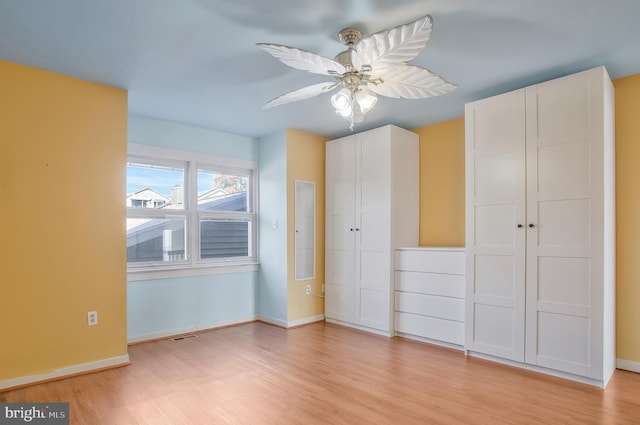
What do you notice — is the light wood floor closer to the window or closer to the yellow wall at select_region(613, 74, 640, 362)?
the yellow wall at select_region(613, 74, 640, 362)

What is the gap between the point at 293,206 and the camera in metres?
4.48

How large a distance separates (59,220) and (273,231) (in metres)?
2.28

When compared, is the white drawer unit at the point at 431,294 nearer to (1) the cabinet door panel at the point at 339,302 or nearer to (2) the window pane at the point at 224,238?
(1) the cabinet door panel at the point at 339,302

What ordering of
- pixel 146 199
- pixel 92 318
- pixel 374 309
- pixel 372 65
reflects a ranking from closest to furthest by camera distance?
pixel 372 65
pixel 92 318
pixel 146 199
pixel 374 309

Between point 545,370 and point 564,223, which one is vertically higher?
point 564,223

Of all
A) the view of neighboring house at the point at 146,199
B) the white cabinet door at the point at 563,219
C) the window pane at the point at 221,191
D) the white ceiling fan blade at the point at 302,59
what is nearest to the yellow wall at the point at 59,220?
the view of neighboring house at the point at 146,199

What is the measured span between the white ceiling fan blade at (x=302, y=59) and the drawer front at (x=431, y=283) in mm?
2309

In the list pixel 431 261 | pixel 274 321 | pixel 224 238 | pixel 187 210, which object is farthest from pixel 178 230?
pixel 431 261

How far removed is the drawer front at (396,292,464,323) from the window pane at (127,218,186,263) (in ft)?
8.36

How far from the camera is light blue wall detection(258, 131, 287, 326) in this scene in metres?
4.43

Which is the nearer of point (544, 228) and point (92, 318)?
point (544, 228)

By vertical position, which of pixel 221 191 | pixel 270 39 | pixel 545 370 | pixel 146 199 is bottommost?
pixel 545 370

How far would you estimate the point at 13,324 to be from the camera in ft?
8.60

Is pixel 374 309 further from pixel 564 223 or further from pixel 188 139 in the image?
pixel 188 139
